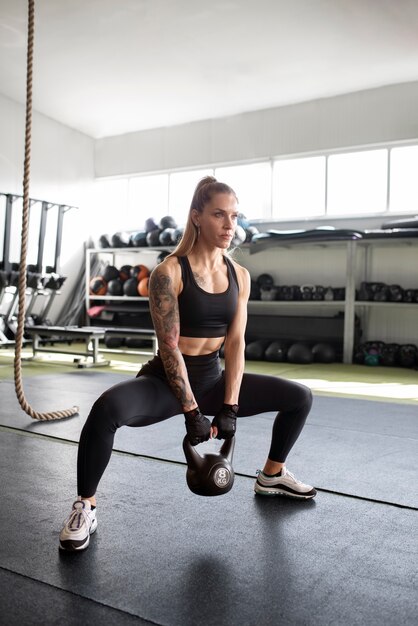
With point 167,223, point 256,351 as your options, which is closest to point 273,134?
point 167,223

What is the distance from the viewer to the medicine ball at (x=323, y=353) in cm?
664

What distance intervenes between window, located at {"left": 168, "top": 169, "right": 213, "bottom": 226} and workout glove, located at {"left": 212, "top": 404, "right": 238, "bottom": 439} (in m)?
7.13

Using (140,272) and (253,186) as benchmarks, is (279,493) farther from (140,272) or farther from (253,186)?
(253,186)

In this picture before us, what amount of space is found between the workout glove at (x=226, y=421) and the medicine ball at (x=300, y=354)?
15.4 ft

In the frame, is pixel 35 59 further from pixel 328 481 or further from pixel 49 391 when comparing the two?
pixel 328 481

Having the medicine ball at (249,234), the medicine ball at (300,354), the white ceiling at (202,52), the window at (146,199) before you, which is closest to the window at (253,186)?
the white ceiling at (202,52)

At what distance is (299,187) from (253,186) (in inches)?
28.5

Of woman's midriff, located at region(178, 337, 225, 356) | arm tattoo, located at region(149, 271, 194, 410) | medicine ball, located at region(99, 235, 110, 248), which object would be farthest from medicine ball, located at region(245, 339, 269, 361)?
arm tattoo, located at region(149, 271, 194, 410)

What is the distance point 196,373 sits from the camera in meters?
1.97

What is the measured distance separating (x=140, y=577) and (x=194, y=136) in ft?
26.1

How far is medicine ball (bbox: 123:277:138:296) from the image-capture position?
8.09 m

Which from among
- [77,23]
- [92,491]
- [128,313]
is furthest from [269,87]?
[92,491]

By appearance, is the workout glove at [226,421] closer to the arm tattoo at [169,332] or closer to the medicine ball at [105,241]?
the arm tattoo at [169,332]

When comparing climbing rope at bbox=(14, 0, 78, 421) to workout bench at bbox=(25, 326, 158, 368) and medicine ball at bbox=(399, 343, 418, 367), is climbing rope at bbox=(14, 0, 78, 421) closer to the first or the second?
workout bench at bbox=(25, 326, 158, 368)
